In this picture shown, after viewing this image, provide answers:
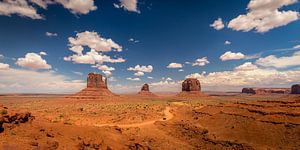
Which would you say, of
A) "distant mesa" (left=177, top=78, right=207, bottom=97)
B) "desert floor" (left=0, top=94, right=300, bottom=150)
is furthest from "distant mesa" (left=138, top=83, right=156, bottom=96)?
"desert floor" (left=0, top=94, right=300, bottom=150)

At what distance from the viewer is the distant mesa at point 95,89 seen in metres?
110

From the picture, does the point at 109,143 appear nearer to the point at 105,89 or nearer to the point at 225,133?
the point at 225,133

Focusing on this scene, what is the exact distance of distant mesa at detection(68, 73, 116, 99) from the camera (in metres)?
110

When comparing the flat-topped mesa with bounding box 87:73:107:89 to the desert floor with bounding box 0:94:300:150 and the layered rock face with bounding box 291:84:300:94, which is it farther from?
the layered rock face with bounding box 291:84:300:94

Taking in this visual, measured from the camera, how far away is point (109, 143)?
75.8 feet

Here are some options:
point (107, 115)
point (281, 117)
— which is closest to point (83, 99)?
point (107, 115)

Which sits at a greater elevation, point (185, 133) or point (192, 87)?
point (192, 87)

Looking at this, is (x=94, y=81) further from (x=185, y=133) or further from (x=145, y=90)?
(x=185, y=133)

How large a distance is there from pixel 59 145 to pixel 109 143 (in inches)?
242

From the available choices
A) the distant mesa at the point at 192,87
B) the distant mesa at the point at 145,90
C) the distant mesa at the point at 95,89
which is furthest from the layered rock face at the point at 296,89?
the distant mesa at the point at 95,89

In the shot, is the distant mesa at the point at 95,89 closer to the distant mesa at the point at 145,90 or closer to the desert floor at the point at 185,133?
the distant mesa at the point at 145,90

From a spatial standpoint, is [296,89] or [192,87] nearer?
[192,87]

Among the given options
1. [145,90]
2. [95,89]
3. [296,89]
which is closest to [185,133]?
[95,89]

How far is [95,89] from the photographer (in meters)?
118
